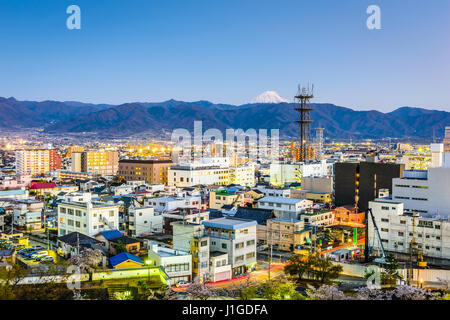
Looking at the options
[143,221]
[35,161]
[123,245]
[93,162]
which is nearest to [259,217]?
[143,221]

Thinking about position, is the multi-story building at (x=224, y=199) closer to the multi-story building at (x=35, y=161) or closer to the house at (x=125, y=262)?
the house at (x=125, y=262)

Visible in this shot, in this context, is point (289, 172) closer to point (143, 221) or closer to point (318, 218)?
point (318, 218)

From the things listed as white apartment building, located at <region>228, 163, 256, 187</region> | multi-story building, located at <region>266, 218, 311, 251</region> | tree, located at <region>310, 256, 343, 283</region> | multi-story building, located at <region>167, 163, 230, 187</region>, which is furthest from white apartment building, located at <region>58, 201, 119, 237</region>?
white apartment building, located at <region>228, 163, 256, 187</region>

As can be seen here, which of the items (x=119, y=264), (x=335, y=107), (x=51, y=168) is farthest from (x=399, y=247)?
(x=335, y=107)

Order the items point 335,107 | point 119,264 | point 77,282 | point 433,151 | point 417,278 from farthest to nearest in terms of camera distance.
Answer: point 335,107 < point 433,151 < point 417,278 < point 119,264 < point 77,282

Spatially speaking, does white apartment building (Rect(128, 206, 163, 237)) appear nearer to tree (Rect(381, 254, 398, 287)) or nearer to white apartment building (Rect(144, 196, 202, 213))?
white apartment building (Rect(144, 196, 202, 213))

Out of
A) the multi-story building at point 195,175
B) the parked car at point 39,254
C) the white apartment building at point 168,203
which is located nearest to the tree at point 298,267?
the parked car at point 39,254

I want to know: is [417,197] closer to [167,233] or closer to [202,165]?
[167,233]
